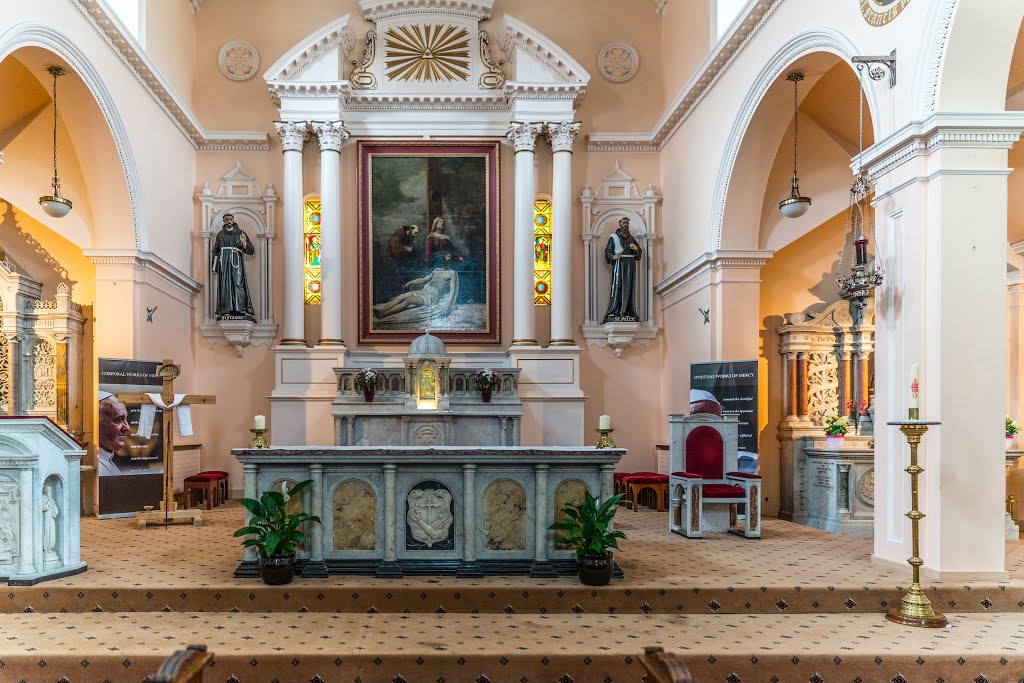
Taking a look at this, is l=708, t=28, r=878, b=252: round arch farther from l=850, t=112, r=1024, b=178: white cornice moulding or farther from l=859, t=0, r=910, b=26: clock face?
l=850, t=112, r=1024, b=178: white cornice moulding

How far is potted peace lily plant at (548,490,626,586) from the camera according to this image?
582 centimetres

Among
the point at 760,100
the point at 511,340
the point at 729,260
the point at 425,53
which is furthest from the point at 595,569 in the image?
the point at 425,53

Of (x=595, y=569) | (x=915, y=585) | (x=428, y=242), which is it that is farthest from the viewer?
(x=428, y=242)

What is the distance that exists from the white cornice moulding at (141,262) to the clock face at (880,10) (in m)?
8.46

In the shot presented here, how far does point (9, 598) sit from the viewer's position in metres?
5.60

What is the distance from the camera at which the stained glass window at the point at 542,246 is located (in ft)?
40.7

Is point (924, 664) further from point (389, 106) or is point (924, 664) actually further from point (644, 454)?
point (389, 106)

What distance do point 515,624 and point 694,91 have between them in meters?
7.78

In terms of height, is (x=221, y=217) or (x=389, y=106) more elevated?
(x=389, y=106)

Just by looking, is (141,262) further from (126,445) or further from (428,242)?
(428,242)

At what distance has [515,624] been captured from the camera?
5.31 m

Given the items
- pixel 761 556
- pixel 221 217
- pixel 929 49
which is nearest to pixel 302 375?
pixel 221 217

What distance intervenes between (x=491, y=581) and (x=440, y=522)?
671mm

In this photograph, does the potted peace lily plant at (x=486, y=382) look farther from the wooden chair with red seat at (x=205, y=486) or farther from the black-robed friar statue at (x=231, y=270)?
the wooden chair with red seat at (x=205, y=486)
